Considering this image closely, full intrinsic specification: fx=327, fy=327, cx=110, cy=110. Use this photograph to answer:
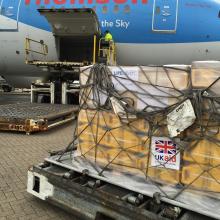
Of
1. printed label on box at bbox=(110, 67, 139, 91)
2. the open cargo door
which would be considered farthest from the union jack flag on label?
the open cargo door

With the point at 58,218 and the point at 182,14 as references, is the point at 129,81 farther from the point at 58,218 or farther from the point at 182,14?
the point at 182,14

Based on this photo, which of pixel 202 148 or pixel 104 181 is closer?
pixel 202 148

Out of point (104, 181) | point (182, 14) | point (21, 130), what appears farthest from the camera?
point (182, 14)

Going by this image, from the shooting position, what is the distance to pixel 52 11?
11.0 m

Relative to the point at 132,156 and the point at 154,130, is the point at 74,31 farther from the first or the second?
the point at 154,130

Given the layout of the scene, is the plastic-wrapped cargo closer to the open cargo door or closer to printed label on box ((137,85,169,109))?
printed label on box ((137,85,169,109))

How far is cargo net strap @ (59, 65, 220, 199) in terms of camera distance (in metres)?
3.24

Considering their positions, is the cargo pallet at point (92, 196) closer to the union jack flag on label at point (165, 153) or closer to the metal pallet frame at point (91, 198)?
the metal pallet frame at point (91, 198)

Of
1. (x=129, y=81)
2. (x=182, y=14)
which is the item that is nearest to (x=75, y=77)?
(x=182, y=14)

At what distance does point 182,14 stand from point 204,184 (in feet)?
28.3

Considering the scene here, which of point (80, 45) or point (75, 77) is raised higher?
point (80, 45)

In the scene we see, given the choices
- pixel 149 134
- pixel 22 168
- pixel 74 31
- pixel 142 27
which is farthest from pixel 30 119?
pixel 149 134

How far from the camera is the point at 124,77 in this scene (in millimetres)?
3818

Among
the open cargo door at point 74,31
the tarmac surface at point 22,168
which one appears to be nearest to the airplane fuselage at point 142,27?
the open cargo door at point 74,31
